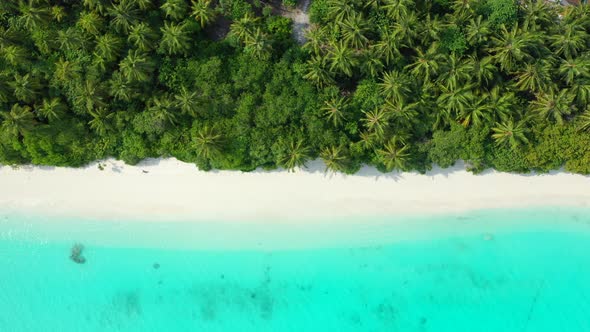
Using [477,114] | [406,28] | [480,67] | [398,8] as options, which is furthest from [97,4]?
[477,114]

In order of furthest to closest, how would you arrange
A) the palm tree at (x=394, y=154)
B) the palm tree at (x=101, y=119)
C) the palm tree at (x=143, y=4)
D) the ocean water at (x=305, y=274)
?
the ocean water at (x=305, y=274) → the palm tree at (x=101, y=119) → the palm tree at (x=394, y=154) → the palm tree at (x=143, y=4)

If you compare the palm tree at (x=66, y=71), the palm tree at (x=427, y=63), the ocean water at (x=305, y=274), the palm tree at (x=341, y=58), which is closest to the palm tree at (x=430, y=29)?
the palm tree at (x=427, y=63)

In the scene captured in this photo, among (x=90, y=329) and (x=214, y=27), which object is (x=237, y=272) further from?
(x=214, y=27)

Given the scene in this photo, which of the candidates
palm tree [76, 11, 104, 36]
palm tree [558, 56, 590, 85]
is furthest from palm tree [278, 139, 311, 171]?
palm tree [558, 56, 590, 85]

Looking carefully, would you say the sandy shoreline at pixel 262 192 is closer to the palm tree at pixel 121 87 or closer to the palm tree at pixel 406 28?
the palm tree at pixel 121 87

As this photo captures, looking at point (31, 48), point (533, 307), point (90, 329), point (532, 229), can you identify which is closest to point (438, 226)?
point (532, 229)

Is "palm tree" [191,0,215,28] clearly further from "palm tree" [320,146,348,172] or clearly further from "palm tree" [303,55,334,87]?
"palm tree" [320,146,348,172]

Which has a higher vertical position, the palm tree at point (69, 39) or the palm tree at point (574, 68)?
the palm tree at point (574, 68)
